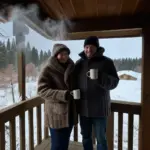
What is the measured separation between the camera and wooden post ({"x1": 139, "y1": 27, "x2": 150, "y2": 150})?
2.26 metres

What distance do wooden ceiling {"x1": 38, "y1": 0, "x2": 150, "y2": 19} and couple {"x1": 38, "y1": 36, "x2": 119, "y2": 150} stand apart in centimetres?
39

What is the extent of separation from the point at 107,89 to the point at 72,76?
403 mm

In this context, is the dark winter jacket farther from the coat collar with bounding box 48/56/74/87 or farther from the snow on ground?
the snow on ground

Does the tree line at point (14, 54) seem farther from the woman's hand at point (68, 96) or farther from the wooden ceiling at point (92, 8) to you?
the woman's hand at point (68, 96)

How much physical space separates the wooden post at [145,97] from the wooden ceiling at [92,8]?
1.17 ft

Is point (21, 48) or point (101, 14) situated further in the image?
point (101, 14)

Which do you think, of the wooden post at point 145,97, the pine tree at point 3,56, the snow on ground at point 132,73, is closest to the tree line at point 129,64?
the snow on ground at point 132,73

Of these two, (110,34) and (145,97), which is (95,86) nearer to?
(145,97)

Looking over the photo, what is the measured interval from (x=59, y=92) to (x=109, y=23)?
125 centimetres

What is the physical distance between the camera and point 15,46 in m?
1.96

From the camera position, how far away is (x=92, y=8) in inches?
82.3

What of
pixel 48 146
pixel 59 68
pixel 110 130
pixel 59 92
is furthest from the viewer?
pixel 48 146

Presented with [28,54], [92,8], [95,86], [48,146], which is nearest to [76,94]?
[95,86]

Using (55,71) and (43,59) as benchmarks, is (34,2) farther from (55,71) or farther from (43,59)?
(43,59)
